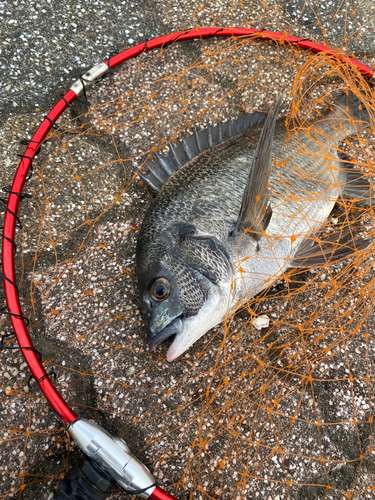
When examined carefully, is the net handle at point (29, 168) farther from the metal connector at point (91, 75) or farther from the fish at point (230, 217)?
the fish at point (230, 217)

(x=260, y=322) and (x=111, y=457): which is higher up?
(x=111, y=457)

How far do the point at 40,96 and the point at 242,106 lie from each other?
5.10 feet

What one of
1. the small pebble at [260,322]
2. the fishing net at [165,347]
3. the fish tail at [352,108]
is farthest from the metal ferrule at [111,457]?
the fish tail at [352,108]

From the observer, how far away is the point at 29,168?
2371mm

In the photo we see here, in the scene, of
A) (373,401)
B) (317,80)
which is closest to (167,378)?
(373,401)

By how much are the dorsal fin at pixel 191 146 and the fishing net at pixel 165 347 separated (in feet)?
0.58

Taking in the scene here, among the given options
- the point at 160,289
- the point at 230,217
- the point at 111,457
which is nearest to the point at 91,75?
the point at 230,217

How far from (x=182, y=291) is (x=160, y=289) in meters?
0.13

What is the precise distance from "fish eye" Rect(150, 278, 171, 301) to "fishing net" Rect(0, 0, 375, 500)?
379 mm

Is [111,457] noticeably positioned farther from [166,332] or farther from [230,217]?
[230,217]

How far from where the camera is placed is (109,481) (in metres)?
1.85

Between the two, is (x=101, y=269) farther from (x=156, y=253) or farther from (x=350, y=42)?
(x=350, y=42)

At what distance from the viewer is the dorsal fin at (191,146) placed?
255 centimetres

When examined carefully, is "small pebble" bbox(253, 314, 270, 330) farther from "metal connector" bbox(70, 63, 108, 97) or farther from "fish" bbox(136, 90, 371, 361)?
"metal connector" bbox(70, 63, 108, 97)
